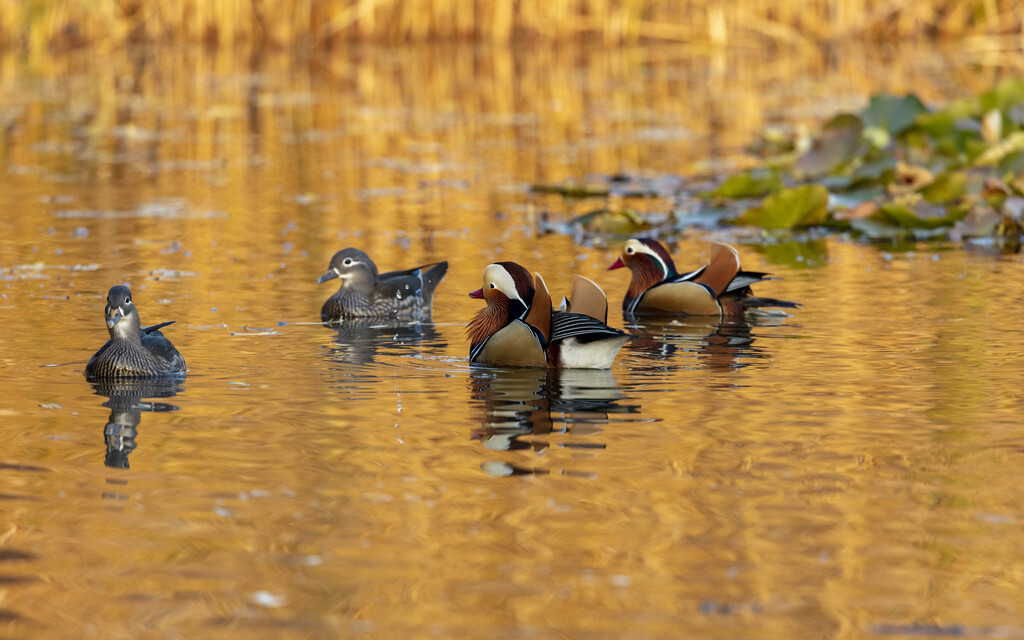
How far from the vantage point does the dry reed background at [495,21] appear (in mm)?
30906

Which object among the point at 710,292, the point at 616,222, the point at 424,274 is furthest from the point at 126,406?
the point at 616,222

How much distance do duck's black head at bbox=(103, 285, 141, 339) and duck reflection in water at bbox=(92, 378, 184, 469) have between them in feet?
0.82

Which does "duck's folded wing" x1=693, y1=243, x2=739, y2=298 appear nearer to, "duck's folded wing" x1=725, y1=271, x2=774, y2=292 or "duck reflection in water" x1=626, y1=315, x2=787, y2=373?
"duck's folded wing" x1=725, y1=271, x2=774, y2=292

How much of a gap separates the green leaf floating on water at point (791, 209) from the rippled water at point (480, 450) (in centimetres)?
30

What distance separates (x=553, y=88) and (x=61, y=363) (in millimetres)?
18881

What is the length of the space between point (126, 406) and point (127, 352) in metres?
0.54

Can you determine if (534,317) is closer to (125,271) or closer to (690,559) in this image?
(690,559)

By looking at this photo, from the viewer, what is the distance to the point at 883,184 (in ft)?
46.4

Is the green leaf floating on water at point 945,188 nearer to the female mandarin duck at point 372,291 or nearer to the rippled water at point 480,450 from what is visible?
the rippled water at point 480,450

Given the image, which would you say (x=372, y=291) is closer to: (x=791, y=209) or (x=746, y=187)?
(x=791, y=209)

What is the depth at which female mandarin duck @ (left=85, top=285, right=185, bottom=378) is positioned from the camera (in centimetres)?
746

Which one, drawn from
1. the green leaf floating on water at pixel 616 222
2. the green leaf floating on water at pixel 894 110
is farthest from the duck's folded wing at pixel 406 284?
the green leaf floating on water at pixel 894 110

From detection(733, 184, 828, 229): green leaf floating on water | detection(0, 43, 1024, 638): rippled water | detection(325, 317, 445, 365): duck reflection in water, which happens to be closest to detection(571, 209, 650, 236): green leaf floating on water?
detection(0, 43, 1024, 638): rippled water

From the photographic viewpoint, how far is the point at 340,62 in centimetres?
3116
